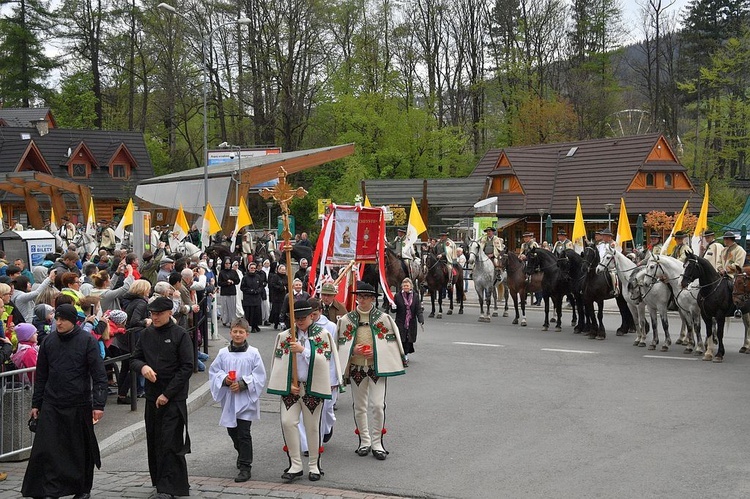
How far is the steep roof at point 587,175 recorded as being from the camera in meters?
47.5

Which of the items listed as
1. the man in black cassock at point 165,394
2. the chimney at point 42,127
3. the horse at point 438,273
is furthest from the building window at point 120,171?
the man in black cassock at point 165,394

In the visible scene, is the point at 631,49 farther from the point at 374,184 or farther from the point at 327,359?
the point at 327,359

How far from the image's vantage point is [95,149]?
5803 cm

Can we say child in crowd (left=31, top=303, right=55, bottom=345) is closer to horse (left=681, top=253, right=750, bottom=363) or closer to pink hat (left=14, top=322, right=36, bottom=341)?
pink hat (left=14, top=322, right=36, bottom=341)

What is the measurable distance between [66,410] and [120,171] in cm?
5306

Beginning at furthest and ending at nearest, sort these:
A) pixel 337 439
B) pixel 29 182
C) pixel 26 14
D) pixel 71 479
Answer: pixel 26 14
pixel 29 182
pixel 337 439
pixel 71 479

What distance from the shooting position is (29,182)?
3597cm

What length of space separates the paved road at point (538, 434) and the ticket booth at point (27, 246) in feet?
37.2

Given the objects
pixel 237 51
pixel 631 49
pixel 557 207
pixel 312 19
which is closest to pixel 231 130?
pixel 237 51

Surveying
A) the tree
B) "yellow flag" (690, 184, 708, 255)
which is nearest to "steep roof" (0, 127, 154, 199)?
the tree

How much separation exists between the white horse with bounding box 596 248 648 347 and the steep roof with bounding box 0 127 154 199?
42635 millimetres

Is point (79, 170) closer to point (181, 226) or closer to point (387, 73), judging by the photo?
point (387, 73)

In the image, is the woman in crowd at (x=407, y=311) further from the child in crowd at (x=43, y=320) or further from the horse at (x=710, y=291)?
the child in crowd at (x=43, y=320)

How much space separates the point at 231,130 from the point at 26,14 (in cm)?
1670
